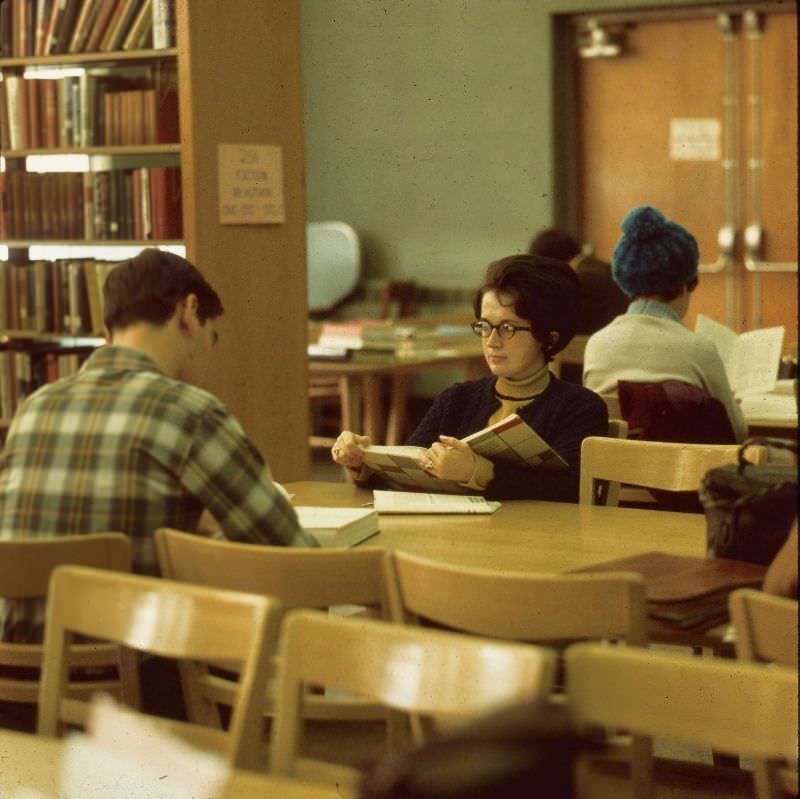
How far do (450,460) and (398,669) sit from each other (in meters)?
1.38

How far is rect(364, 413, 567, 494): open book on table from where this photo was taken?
10.4 ft

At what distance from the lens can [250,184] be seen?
512 cm

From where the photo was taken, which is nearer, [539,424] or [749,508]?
[749,508]

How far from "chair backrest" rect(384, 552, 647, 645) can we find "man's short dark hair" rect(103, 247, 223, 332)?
0.90 meters

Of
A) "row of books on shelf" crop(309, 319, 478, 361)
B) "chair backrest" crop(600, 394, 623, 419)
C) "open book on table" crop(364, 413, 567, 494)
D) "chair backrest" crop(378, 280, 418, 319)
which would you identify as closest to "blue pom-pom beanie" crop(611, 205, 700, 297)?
"chair backrest" crop(600, 394, 623, 419)

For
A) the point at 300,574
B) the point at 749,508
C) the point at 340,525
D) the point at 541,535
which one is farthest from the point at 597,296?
the point at 300,574

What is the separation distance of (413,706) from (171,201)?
3517 millimetres

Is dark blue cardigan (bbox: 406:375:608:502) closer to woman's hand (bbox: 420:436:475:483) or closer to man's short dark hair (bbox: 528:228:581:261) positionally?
woman's hand (bbox: 420:436:475:483)

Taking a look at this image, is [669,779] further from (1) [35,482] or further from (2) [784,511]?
(1) [35,482]

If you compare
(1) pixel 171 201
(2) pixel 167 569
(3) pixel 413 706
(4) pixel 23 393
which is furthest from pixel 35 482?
(4) pixel 23 393

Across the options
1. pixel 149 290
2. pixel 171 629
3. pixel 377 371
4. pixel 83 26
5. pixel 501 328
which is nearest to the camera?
pixel 171 629

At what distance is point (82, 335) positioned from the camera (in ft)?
17.8

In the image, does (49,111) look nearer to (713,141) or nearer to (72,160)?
(72,160)

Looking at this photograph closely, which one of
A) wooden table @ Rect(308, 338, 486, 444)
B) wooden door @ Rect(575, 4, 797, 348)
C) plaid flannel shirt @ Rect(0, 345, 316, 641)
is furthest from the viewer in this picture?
wooden door @ Rect(575, 4, 797, 348)
